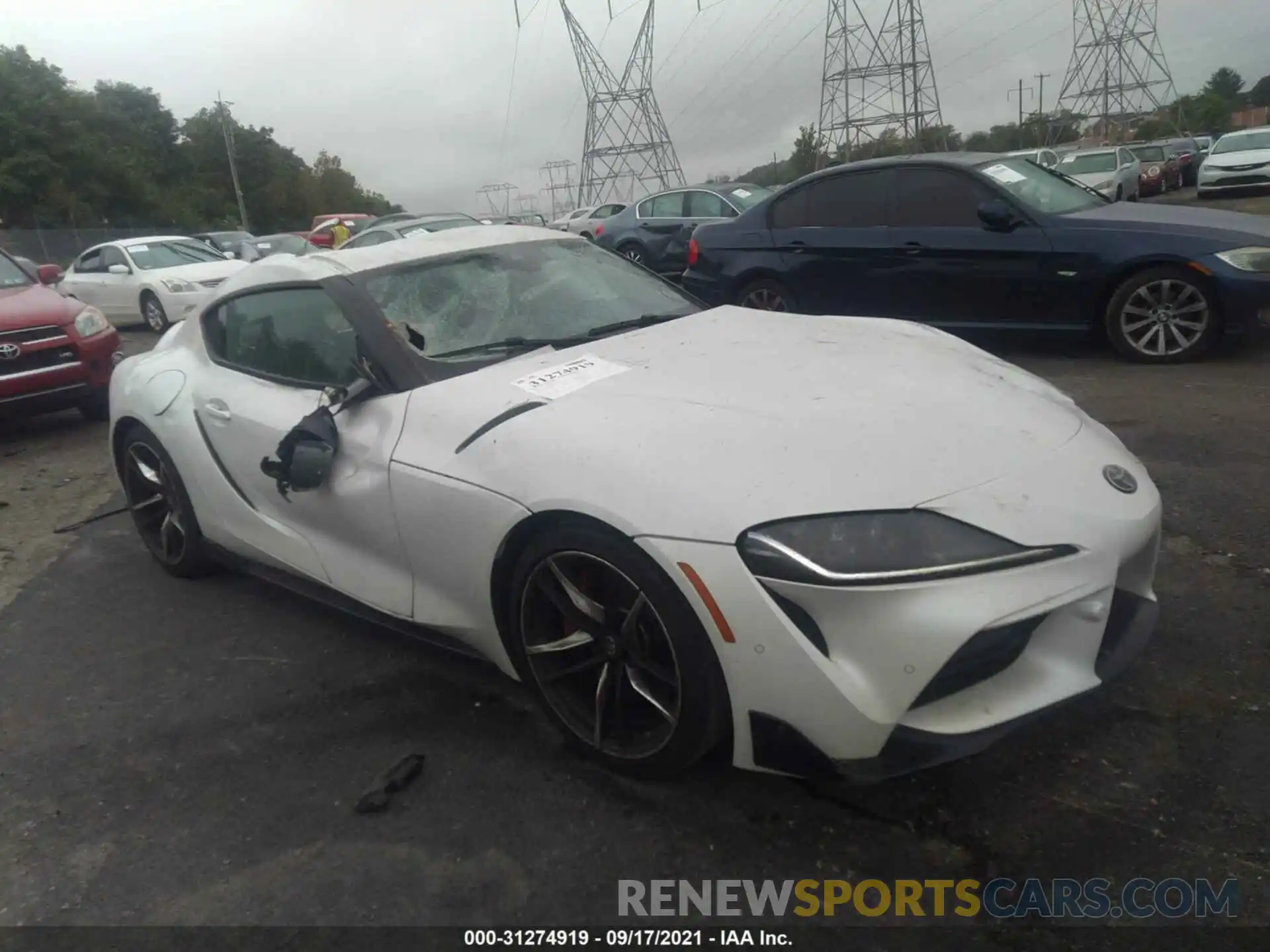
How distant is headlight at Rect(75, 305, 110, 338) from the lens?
23.9ft

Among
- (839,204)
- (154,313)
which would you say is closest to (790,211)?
(839,204)

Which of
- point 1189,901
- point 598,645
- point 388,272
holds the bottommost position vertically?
point 1189,901

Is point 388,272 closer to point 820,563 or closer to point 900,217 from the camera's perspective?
point 820,563

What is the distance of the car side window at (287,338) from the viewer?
3.21 m

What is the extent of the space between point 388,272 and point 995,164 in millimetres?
5577

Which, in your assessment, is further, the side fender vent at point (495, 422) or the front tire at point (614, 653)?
the side fender vent at point (495, 422)

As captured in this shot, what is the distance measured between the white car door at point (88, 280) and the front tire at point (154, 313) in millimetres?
1128

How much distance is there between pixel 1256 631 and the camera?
9.86 feet

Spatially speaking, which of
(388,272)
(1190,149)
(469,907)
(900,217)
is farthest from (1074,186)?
(1190,149)

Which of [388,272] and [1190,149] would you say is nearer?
[388,272]

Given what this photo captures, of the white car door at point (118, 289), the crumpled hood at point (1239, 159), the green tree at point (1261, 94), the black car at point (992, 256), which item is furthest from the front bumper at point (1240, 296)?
the green tree at point (1261, 94)

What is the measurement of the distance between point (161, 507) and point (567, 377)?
7.74ft

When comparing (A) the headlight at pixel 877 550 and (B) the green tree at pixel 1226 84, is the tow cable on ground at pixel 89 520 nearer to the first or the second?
(A) the headlight at pixel 877 550

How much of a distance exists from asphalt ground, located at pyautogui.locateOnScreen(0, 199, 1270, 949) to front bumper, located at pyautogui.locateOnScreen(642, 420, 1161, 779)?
22 cm
